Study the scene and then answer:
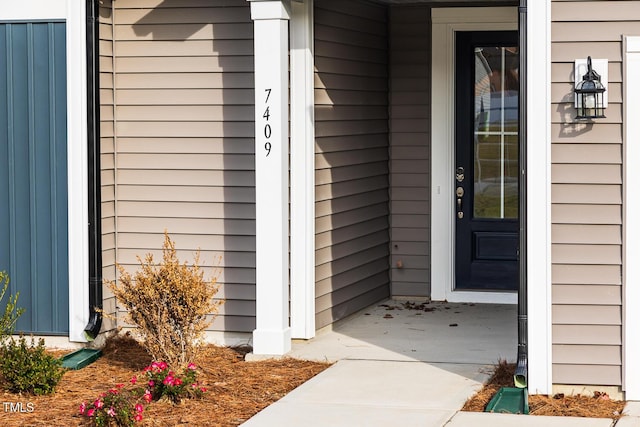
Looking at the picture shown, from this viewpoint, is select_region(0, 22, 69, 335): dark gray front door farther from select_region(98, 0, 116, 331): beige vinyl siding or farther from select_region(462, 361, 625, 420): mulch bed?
select_region(462, 361, 625, 420): mulch bed

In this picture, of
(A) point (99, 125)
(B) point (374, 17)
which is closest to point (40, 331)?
(A) point (99, 125)

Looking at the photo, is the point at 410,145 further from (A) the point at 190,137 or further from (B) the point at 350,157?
(A) the point at 190,137

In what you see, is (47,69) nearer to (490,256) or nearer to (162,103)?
(162,103)

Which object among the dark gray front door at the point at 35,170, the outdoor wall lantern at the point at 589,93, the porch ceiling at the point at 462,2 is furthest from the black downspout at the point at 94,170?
the outdoor wall lantern at the point at 589,93

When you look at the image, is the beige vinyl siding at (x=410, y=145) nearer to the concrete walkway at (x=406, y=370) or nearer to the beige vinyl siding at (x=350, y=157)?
the beige vinyl siding at (x=350, y=157)

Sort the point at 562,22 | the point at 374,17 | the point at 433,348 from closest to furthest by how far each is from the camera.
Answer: the point at 562,22
the point at 433,348
the point at 374,17

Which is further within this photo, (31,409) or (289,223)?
(289,223)

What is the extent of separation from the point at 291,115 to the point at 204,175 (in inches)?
32.0

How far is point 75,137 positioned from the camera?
7805 millimetres

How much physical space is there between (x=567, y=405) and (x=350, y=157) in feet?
11.1

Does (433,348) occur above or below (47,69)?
below

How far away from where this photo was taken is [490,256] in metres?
9.80

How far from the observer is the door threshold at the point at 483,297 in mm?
9695

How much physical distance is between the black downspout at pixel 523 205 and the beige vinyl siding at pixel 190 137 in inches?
93.6
